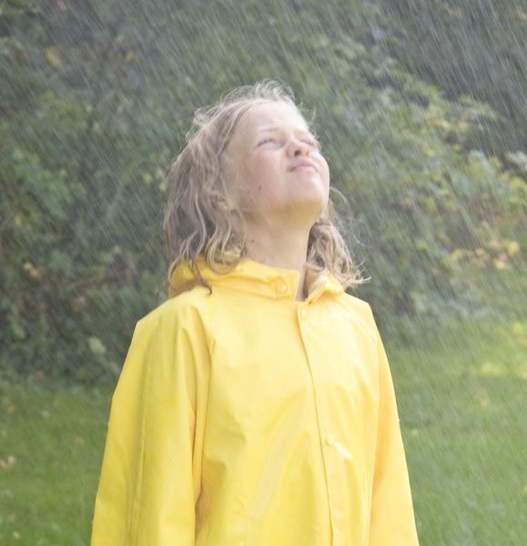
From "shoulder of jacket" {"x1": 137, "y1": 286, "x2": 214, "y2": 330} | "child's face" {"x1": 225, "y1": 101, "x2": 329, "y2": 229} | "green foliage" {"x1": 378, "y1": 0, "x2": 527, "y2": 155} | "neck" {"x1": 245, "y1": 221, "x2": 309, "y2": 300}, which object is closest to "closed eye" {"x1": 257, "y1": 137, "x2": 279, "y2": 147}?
"child's face" {"x1": 225, "y1": 101, "x2": 329, "y2": 229}

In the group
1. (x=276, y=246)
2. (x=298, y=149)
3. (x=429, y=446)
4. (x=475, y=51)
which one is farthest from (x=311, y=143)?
(x=475, y=51)

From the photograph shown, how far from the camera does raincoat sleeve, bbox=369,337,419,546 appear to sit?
260 centimetres

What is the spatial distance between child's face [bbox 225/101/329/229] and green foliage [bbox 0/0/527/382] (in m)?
2.99

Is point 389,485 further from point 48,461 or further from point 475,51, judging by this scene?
point 475,51

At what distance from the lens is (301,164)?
2537mm

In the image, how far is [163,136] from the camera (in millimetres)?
5715

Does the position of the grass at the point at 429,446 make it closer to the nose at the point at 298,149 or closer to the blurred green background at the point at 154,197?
the blurred green background at the point at 154,197

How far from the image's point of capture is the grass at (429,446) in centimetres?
523

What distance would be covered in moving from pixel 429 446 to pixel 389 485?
409 centimetres

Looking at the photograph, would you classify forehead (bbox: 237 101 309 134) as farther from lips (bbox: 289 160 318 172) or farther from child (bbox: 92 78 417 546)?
lips (bbox: 289 160 318 172)

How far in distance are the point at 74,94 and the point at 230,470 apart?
376 centimetres

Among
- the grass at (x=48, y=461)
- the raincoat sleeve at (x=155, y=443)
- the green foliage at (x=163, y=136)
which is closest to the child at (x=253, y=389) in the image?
the raincoat sleeve at (x=155, y=443)

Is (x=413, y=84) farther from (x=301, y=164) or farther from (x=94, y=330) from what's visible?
(x=301, y=164)

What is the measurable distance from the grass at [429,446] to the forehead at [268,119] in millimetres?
2682
